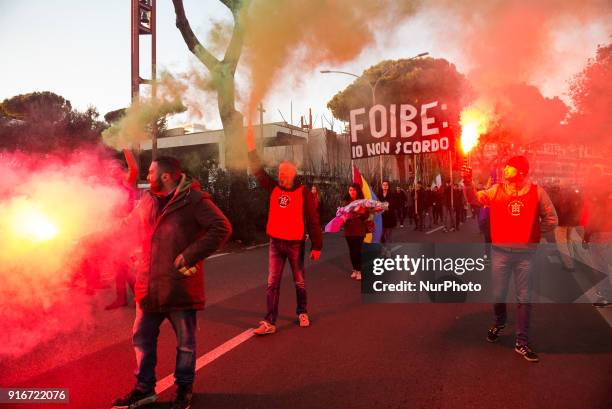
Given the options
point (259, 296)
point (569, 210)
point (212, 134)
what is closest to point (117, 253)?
point (259, 296)

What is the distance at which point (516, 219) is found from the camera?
4.84 meters

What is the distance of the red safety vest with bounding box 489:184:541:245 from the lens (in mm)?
4812

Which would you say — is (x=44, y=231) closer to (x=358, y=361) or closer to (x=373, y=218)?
(x=358, y=361)

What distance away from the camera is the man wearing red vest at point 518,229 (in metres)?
4.78

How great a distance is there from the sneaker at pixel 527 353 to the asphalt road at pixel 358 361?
9cm

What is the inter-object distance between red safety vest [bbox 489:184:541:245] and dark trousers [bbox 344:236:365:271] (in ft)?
13.6

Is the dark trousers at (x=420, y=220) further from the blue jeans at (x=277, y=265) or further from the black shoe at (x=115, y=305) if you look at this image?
the blue jeans at (x=277, y=265)

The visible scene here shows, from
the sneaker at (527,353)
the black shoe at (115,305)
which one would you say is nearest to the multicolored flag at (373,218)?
the black shoe at (115,305)

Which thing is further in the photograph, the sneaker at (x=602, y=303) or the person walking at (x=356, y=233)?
the person walking at (x=356, y=233)

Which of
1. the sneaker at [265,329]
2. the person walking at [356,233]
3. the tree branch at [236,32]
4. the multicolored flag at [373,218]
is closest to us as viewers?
the sneaker at [265,329]

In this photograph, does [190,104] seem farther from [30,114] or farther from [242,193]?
[30,114]

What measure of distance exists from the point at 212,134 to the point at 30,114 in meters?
12.8

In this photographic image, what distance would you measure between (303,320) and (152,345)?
8.10ft

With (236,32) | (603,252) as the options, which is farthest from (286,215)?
(603,252)
